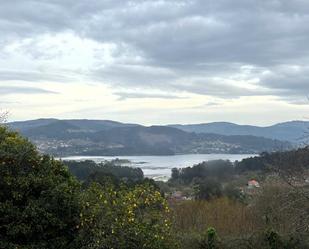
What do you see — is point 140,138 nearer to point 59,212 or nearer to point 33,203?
point 59,212

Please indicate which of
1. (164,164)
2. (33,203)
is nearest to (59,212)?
(33,203)

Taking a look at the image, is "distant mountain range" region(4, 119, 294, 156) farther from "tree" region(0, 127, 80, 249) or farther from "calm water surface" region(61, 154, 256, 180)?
"tree" region(0, 127, 80, 249)

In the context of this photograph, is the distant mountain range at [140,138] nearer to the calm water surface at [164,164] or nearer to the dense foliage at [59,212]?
the calm water surface at [164,164]

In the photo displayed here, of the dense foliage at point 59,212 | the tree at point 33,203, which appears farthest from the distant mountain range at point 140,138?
the tree at point 33,203

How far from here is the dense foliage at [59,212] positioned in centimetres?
719

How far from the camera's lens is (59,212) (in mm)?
7395

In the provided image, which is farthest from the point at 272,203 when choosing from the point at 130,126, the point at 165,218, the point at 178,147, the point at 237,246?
the point at 130,126

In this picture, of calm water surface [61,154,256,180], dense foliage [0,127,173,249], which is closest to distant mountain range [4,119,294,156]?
calm water surface [61,154,256,180]

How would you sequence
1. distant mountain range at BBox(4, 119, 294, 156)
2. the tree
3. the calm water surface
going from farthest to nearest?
distant mountain range at BBox(4, 119, 294, 156) < the calm water surface < the tree

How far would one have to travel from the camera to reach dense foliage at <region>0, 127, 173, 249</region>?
283 inches

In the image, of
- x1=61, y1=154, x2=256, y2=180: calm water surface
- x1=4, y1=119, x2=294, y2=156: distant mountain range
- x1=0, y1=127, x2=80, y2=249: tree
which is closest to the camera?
x1=0, y1=127, x2=80, y2=249: tree

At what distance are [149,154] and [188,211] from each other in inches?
3162

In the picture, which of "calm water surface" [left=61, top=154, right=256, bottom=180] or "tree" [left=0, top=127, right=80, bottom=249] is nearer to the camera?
"tree" [left=0, top=127, right=80, bottom=249]

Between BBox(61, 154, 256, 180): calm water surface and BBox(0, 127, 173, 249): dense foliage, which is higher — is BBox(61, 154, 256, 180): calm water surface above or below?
below
